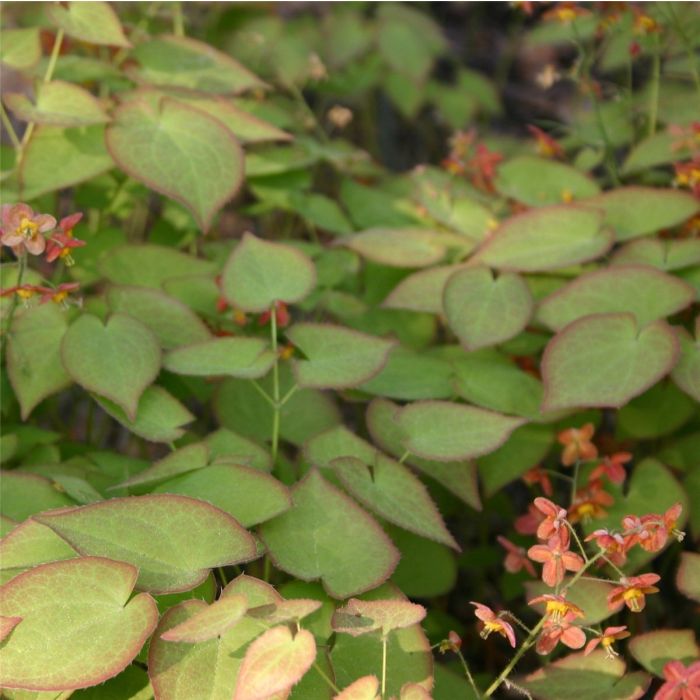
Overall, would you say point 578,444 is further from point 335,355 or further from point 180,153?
point 180,153

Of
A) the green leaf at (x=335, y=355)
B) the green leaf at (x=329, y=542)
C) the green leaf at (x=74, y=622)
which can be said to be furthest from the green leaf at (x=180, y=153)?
the green leaf at (x=74, y=622)

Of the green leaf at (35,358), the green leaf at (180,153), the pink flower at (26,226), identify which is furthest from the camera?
the green leaf at (180,153)

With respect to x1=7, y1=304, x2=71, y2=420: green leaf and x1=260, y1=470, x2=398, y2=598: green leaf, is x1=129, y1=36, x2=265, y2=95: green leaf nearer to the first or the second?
x1=7, y1=304, x2=71, y2=420: green leaf

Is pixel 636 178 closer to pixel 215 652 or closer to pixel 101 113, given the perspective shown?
pixel 101 113

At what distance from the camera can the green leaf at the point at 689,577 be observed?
3.29 feet

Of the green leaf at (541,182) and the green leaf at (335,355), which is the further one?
the green leaf at (541,182)

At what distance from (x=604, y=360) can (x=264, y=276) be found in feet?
1.44

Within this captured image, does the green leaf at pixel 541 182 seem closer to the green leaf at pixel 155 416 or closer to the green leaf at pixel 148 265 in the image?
the green leaf at pixel 148 265

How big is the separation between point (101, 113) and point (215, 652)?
813 mm

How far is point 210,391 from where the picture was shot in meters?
1.42

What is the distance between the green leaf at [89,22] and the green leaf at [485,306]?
0.59 metres

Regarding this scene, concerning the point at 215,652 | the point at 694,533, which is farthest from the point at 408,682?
the point at 694,533

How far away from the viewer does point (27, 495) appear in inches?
42.9

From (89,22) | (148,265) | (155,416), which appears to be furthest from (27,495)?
(89,22)
